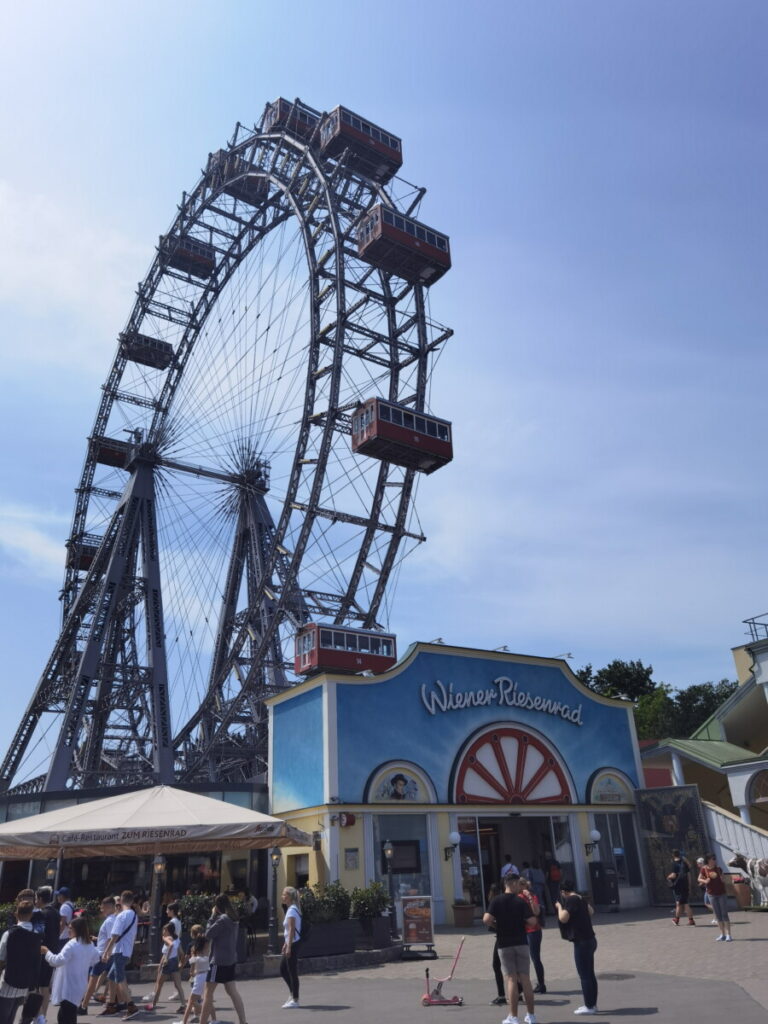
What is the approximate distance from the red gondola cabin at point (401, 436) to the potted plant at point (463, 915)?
17502 millimetres

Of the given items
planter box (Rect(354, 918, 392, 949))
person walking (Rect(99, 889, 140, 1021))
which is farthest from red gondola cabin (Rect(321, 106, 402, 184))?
person walking (Rect(99, 889, 140, 1021))

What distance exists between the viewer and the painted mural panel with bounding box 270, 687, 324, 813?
2261 centimetres

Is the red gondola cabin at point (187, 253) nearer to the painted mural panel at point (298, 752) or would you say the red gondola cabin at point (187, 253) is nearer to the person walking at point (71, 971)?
the painted mural panel at point (298, 752)

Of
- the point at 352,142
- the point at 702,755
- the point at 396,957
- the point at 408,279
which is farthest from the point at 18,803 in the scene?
the point at 352,142

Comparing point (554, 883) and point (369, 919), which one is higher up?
point (554, 883)

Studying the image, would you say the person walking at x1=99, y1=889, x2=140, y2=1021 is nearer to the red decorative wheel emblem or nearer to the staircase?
the red decorative wheel emblem

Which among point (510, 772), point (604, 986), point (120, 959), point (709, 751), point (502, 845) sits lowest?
point (604, 986)

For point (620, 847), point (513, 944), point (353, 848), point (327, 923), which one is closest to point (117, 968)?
point (327, 923)

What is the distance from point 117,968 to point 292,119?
39399 millimetres

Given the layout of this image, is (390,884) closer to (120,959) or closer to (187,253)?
(120,959)

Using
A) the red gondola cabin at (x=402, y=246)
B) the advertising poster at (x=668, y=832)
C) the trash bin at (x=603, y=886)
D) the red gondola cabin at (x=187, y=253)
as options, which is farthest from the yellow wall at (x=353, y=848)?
the red gondola cabin at (x=187, y=253)

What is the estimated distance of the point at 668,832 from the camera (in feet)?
84.6

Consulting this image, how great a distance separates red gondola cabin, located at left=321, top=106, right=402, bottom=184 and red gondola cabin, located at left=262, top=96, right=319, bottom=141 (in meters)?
2.38

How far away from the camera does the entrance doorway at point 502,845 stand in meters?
23.2
